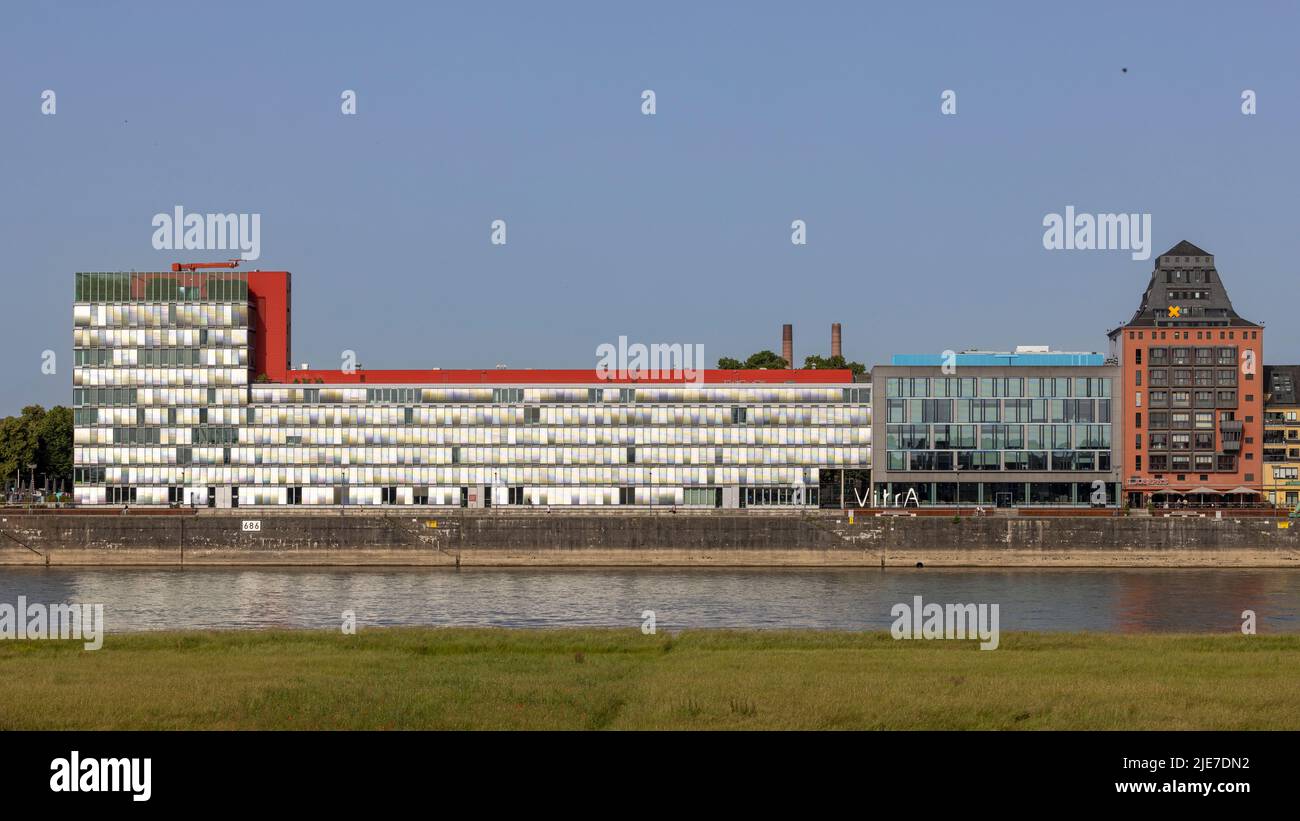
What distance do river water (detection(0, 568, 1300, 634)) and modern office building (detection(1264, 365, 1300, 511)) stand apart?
58.4 m

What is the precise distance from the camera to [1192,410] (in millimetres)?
166750

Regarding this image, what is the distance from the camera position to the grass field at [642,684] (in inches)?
1357

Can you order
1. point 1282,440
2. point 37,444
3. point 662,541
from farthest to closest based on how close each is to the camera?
point 37,444
point 1282,440
point 662,541

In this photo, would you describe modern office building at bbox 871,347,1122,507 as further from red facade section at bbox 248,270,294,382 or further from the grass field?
the grass field

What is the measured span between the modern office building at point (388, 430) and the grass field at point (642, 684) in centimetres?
10197

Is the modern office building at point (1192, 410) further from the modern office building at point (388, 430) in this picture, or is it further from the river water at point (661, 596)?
the river water at point (661, 596)

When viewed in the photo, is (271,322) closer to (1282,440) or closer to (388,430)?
(388,430)

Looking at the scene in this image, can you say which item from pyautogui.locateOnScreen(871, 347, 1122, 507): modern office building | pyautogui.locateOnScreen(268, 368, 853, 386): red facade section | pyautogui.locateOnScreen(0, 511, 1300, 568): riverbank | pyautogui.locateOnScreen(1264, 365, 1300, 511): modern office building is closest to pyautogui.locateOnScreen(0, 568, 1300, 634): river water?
pyautogui.locateOnScreen(0, 511, 1300, 568): riverbank

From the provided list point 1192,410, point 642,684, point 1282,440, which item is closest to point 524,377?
point 1192,410

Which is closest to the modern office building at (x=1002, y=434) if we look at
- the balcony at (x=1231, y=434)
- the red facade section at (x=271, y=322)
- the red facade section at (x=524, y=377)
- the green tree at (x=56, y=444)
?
the red facade section at (x=524, y=377)

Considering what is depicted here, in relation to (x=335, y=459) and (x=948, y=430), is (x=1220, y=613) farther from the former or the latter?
(x=335, y=459)

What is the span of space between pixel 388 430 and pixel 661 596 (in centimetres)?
6943

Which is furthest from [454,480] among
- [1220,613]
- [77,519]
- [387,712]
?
[387,712]

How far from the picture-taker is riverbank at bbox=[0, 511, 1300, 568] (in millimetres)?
127812
